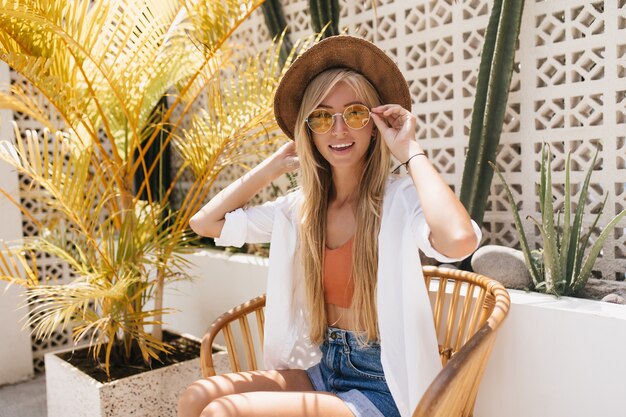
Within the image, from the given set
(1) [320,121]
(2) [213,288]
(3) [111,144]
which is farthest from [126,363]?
(1) [320,121]

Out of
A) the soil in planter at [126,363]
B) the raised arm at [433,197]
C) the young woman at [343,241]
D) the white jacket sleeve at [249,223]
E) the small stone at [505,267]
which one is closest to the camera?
the raised arm at [433,197]

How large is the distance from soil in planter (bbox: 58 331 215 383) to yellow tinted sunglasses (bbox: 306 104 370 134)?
4.61ft

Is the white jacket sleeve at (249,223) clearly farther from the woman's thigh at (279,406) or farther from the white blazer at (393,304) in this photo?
the woman's thigh at (279,406)

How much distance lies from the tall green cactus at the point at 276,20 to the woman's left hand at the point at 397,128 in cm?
188

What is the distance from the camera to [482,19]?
2.66m

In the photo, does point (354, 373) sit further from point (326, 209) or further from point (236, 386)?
point (326, 209)

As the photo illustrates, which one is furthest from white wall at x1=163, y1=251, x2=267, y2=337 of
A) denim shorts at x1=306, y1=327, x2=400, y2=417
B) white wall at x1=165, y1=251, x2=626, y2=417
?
white wall at x1=165, y1=251, x2=626, y2=417

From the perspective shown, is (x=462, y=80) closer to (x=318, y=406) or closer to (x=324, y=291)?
(x=324, y=291)

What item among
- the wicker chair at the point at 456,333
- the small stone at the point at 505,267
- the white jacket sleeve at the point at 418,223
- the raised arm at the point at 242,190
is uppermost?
the raised arm at the point at 242,190

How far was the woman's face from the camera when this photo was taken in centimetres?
173

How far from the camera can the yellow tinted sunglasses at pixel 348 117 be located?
1.71 metres

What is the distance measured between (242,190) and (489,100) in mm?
1116

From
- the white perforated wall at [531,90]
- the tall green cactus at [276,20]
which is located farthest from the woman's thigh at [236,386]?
the tall green cactus at [276,20]

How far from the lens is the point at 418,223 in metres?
1.60
